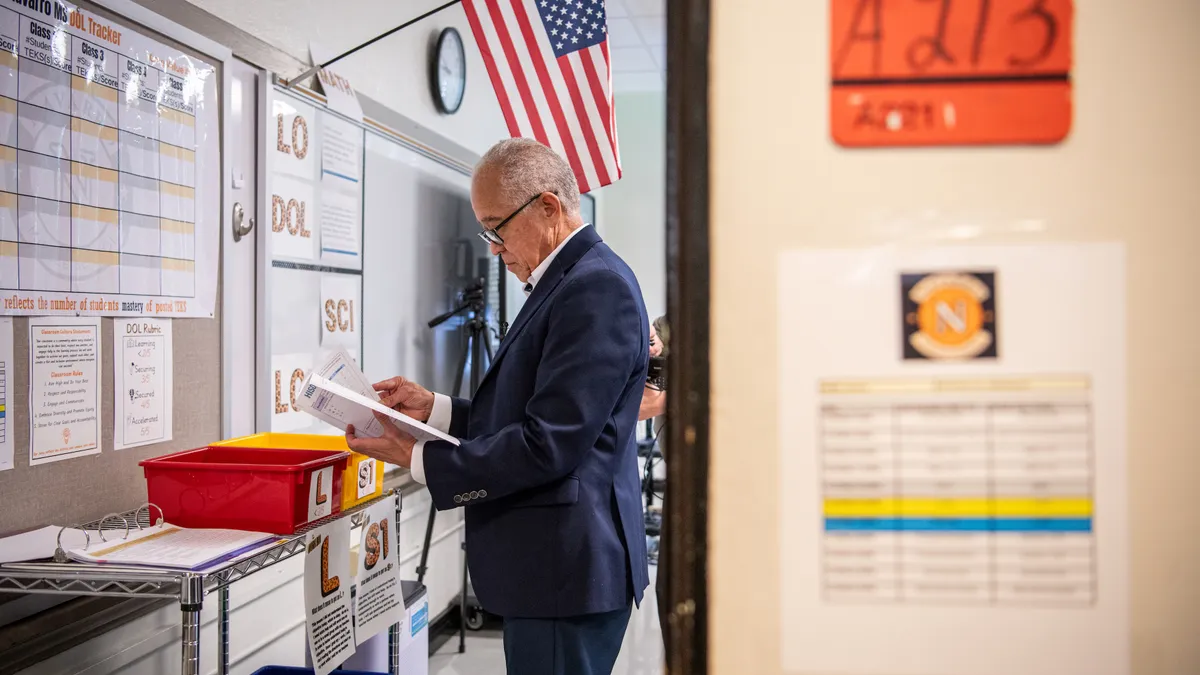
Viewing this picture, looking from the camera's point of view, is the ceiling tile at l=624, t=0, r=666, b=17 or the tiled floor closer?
the tiled floor

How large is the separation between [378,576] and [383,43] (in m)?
2.08

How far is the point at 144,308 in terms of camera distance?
1850 mm

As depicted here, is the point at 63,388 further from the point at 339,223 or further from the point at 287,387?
the point at 339,223

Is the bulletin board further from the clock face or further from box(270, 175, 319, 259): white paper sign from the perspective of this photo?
the clock face

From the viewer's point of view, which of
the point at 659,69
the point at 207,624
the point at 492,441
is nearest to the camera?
the point at 492,441

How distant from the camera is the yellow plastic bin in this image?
1876 mm

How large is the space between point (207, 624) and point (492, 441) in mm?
1181

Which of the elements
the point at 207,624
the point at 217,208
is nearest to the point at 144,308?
the point at 217,208

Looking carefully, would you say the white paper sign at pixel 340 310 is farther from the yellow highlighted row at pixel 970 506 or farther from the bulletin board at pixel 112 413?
the yellow highlighted row at pixel 970 506

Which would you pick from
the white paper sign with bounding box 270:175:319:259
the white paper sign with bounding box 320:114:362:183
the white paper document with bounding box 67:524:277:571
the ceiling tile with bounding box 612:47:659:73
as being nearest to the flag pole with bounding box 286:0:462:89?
the white paper sign with bounding box 320:114:362:183

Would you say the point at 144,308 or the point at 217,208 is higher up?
the point at 217,208

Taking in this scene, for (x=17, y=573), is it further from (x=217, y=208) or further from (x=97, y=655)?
(x=217, y=208)

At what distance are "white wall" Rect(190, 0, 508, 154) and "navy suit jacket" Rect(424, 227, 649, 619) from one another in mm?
1323

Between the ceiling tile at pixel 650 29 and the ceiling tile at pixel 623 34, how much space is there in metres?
0.03
